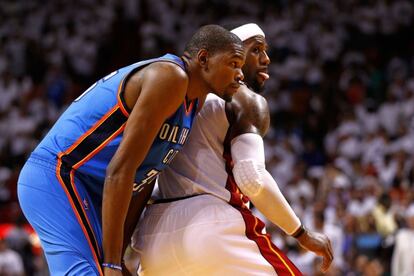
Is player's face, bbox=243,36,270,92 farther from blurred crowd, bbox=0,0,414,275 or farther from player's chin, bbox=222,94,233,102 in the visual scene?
blurred crowd, bbox=0,0,414,275

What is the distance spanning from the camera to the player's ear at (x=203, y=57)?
148 inches

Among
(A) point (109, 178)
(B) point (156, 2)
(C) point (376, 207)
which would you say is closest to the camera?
(A) point (109, 178)

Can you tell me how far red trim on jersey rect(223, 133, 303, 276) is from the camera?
13.0 feet

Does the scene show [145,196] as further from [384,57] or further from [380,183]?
[384,57]

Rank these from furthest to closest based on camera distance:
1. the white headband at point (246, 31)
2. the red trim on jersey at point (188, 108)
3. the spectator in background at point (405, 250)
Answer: the spectator in background at point (405, 250)
the white headband at point (246, 31)
the red trim on jersey at point (188, 108)

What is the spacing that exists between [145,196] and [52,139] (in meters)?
0.63

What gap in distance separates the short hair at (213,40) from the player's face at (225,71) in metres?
0.02

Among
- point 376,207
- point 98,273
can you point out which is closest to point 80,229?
point 98,273

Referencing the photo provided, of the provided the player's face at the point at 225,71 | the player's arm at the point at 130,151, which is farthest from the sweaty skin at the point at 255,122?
the player's arm at the point at 130,151

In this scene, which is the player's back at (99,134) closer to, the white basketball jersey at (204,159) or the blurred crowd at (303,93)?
the white basketball jersey at (204,159)

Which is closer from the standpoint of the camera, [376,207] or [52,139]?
[52,139]

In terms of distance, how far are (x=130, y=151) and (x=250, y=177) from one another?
29.9 inches

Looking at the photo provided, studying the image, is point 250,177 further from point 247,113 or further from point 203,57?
point 203,57

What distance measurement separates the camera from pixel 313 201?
11633 millimetres
